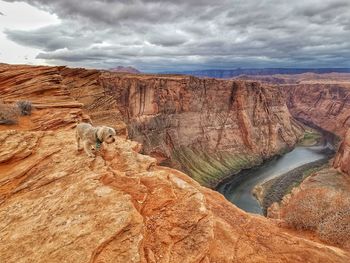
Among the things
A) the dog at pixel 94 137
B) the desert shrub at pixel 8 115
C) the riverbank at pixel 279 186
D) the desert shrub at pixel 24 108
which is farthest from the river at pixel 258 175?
the dog at pixel 94 137

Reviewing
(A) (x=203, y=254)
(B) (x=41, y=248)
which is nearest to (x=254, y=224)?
(A) (x=203, y=254)

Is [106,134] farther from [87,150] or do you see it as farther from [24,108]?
[24,108]

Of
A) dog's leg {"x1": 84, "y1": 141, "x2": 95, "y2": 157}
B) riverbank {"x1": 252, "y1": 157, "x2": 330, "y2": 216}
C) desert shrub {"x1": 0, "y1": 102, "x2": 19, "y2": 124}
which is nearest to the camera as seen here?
dog's leg {"x1": 84, "y1": 141, "x2": 95, "y2": 157}

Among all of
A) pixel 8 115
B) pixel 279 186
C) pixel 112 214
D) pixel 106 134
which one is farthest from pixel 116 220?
pixel 279 186

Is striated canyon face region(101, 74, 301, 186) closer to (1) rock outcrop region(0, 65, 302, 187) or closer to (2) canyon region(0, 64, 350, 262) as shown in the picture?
(1) rock outcrop region(0, 65, 302, 187)

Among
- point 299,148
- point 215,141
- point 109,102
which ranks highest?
point 109,102

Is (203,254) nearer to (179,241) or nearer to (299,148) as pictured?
(179,241)

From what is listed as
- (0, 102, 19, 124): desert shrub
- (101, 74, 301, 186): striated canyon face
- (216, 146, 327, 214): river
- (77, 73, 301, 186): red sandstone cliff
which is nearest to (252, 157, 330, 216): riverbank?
(216, 146, 327, 214): river

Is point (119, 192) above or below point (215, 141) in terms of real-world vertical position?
above
